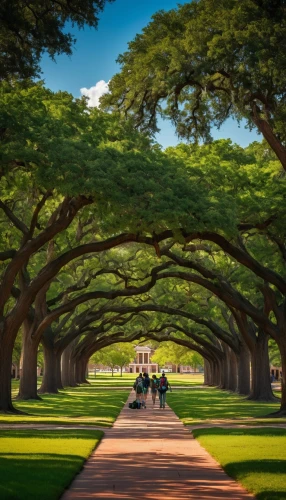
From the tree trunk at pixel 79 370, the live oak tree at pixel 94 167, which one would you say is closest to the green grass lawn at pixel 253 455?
the live oak tree at pixel 94 167

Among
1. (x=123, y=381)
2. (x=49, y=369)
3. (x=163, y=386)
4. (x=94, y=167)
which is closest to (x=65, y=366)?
(x=49, y=369)

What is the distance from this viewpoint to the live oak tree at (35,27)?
1454 cm

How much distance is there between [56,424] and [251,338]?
70.7 ft

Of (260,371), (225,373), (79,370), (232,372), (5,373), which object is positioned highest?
(79,370)

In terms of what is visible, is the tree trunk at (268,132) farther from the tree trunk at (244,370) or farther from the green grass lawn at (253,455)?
the tree trunk at (244,370)

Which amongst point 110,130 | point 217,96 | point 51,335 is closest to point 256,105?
point 217,96

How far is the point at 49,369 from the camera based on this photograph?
55.4 m

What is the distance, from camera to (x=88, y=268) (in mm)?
43656

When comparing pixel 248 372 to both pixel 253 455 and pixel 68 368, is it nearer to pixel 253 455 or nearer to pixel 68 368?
pixel 68 368

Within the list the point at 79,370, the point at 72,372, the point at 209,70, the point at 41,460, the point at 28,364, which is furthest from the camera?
the point at 79,370

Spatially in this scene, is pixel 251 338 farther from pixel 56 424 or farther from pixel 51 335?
pixel 56 424

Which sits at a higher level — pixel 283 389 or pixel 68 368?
pixel 68 368

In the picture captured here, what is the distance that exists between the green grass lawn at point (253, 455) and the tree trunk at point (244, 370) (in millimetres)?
32781

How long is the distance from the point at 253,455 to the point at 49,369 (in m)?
39.9
